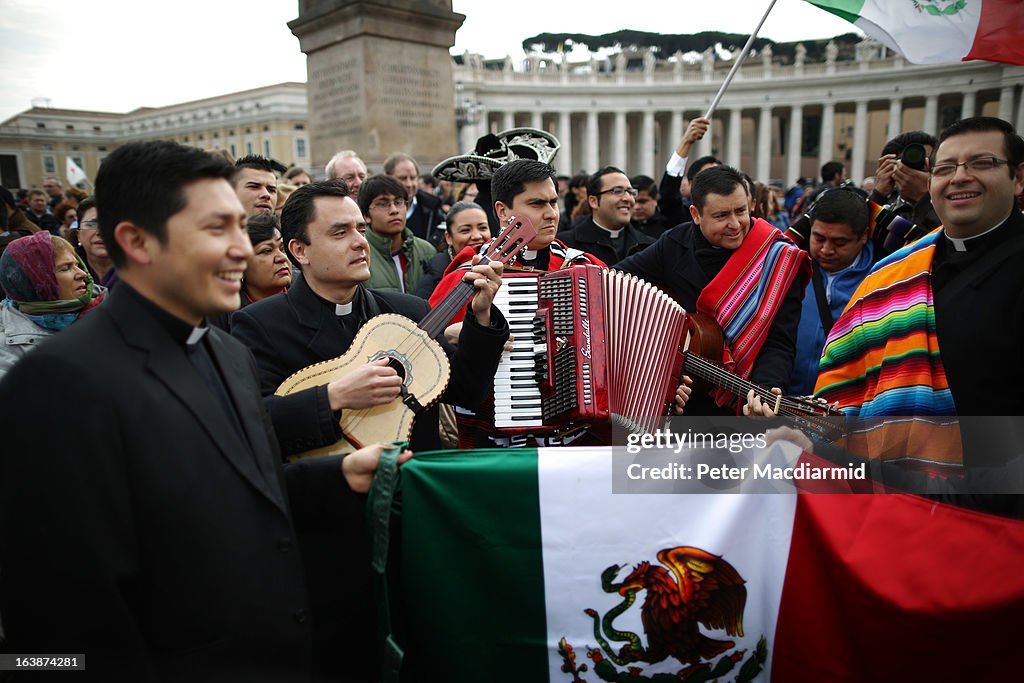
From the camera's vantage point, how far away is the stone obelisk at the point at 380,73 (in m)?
8.88

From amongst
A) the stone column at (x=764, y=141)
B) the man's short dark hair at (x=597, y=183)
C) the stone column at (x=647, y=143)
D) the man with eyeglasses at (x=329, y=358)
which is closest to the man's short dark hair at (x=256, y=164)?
the man's short dark hair at (x=597, y=183)

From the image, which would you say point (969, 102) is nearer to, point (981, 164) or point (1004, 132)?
point (1004, 132)

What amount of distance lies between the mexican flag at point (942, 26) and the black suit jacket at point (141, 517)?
5.32m

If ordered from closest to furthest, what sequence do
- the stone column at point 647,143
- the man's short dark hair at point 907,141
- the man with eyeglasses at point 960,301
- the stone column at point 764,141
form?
the man with eyeglasses at point 960,301
the man's short dark hair at point 907,141
the stone column at point 764,141
the stone column at point 647,143

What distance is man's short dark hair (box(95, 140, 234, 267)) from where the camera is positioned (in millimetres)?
1699

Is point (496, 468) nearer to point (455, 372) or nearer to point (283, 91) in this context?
point (455, 372)

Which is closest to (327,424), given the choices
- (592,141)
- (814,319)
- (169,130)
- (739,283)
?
(739,283)

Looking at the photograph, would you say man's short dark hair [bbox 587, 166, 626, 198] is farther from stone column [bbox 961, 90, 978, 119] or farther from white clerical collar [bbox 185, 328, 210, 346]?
stone column [bbox 961, 90, 978, 119]

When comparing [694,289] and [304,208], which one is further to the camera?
[694,289]

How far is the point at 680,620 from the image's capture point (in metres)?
2.33

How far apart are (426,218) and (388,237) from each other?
2478 mm

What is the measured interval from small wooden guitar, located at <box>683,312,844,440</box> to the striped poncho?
210 millimetres

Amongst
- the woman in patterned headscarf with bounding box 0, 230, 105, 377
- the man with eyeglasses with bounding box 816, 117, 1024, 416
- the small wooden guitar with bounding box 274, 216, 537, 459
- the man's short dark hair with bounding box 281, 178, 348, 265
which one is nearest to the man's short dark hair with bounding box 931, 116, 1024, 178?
the man with eyeglasses with bounding box 816, 117, 1024, 416

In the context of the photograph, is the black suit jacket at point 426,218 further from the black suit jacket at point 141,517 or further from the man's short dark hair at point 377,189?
the black suit jacket at point 141,517
